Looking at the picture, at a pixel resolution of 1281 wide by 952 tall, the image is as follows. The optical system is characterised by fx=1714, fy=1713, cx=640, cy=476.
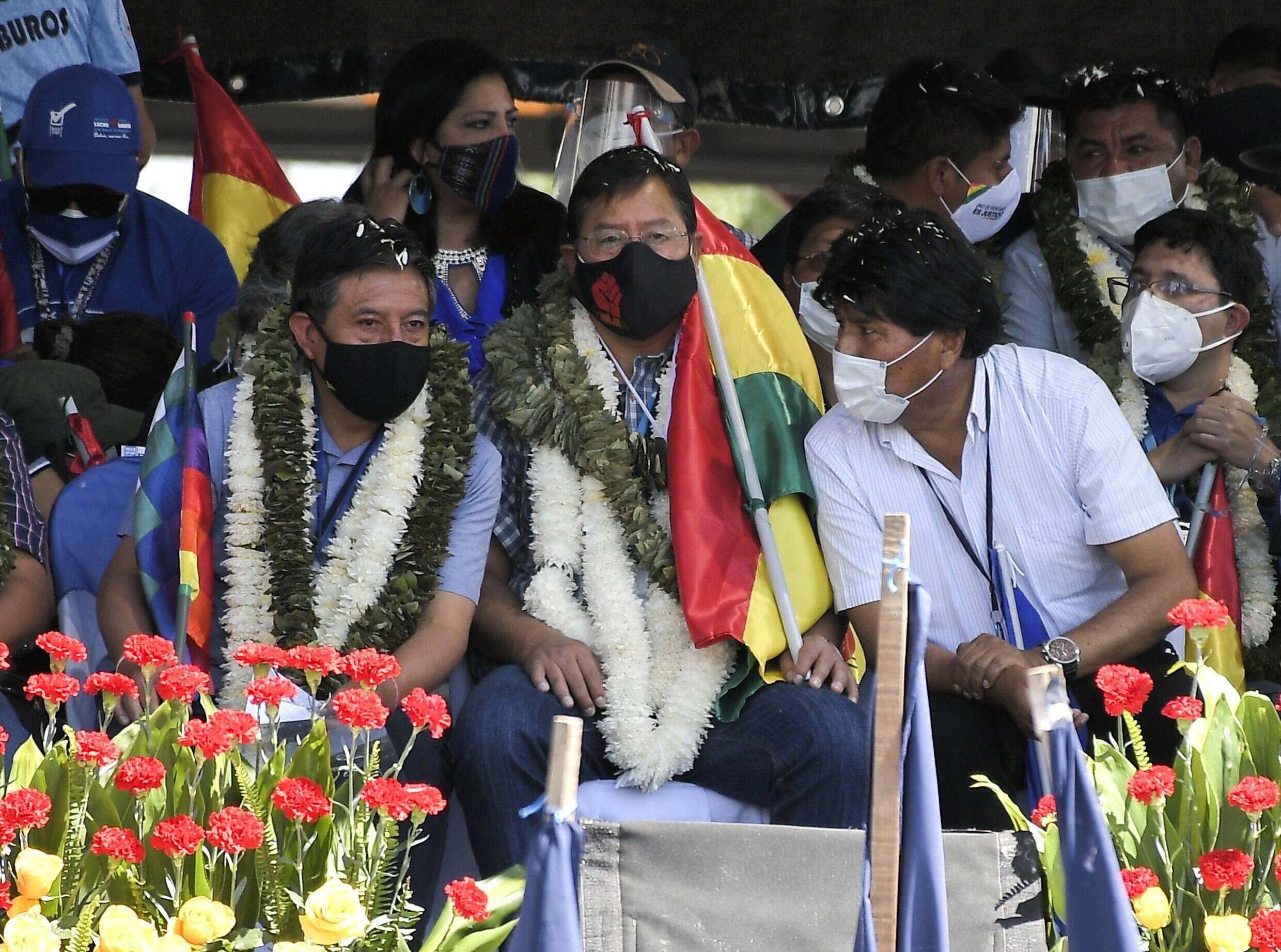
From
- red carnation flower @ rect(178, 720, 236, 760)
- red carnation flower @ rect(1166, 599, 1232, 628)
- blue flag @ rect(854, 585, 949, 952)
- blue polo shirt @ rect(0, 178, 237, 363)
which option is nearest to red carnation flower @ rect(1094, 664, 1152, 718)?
red carnation flower @ rect(1166, 599, 1232, 628)

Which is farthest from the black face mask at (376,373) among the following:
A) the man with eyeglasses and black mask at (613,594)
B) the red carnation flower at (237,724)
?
the red carnation flower at (237,724)

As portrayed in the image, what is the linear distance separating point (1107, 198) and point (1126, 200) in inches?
2.0

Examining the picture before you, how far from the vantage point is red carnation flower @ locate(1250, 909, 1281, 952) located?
1.96 meters

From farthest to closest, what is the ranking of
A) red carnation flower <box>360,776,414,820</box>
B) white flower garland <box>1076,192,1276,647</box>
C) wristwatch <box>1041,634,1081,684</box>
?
white flower garland <box>1076,192,1276,647</box> < wristwatch <box>1041,634,1081,684</box> < red carnation flower <box>360,776,414,820</box>

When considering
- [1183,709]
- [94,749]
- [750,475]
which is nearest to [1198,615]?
[1183,709]

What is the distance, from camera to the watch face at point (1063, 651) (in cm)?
341

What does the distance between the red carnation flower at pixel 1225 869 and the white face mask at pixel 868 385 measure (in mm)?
1610

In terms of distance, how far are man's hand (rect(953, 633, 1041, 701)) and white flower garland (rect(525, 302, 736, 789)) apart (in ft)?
1.54

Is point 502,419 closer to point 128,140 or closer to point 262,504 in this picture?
point 262,504

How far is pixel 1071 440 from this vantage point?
3619mm

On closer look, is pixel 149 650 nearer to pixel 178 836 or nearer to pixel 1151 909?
pixel 178 836

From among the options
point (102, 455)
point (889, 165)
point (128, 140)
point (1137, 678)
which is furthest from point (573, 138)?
point (1137, 678)

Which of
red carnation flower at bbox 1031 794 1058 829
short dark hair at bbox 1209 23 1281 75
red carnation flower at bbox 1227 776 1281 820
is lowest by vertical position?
red carnation flower at bbox 1031 794 1058 829

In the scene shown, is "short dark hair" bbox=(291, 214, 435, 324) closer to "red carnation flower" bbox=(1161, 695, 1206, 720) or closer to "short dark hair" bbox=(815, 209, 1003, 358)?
"short dark hair" bbox=(815, 209, 1003, 358)
